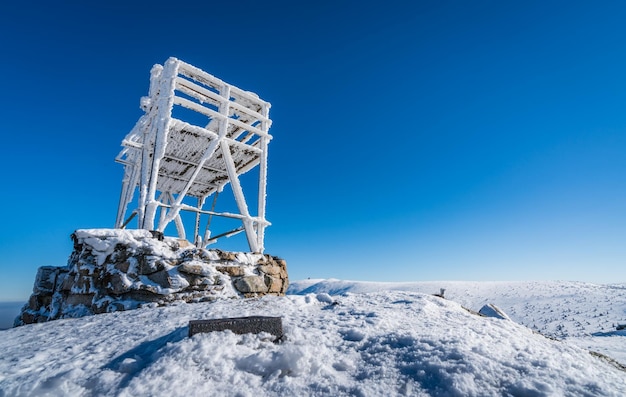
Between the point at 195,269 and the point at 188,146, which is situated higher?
the point at 188,146

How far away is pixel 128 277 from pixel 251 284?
6.59 feet

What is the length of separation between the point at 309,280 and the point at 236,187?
2657 centimetres

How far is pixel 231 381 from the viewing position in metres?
2.30

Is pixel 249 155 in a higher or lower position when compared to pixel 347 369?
higher

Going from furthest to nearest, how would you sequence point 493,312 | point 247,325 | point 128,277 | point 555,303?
point 555,303 < point 493,312 < point 128,277 < point 247,325

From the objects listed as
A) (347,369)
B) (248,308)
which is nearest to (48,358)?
(248,308)

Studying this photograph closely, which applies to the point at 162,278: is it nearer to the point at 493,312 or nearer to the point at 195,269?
the point at 195,269

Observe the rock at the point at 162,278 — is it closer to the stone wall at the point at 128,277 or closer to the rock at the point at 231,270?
the stone wall at the point at 128,277

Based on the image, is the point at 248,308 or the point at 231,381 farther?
the point at 248,308

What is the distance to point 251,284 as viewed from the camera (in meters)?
5.61

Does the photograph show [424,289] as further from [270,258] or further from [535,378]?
[535,378]

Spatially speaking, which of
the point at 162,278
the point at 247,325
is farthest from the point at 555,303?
the point at 162,278

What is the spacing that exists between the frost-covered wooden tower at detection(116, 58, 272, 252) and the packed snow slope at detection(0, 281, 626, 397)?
362 centimetres

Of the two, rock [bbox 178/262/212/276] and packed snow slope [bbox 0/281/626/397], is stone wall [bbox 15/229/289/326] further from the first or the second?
packed snow slope [bbox 0/281/626/397]
